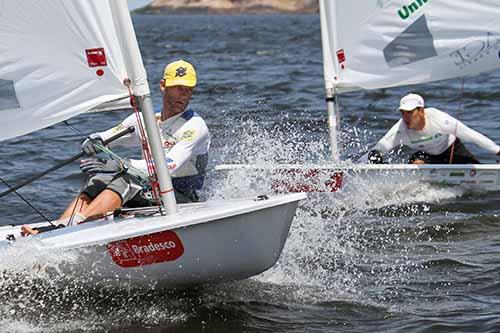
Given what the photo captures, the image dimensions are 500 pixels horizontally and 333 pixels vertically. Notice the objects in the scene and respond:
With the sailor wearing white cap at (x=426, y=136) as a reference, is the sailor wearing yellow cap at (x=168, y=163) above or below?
above

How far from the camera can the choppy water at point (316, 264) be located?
496 centimetres

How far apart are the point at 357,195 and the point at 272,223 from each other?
124 inches

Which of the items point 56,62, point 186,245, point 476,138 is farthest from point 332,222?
point 56,62

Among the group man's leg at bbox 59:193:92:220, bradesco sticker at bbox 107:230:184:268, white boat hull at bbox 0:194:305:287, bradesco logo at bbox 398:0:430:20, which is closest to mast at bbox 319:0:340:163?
bradesco logo at bbox 398:0:430:20

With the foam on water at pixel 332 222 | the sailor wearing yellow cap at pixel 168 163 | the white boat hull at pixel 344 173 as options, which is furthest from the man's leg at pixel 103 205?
the white boat hull at pixel 344 173

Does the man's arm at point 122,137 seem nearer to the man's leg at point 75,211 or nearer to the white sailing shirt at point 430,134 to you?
the man's leg at point 75,211

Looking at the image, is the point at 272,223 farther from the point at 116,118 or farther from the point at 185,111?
the point at 116,118

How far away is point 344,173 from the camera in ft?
25.5

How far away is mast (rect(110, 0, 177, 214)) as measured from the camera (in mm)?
4695

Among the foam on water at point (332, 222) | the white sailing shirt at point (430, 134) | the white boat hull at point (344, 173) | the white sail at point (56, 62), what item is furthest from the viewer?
the white sailing shirt at point (430, 134)

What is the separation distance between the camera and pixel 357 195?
785cm

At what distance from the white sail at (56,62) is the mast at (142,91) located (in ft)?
0.05

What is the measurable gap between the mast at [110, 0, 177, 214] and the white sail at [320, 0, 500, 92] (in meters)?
3.61

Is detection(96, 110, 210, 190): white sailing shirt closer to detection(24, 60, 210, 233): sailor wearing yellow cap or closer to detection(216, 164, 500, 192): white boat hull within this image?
detection(24, 60, 210, 233): sailor wearing yellow cap
